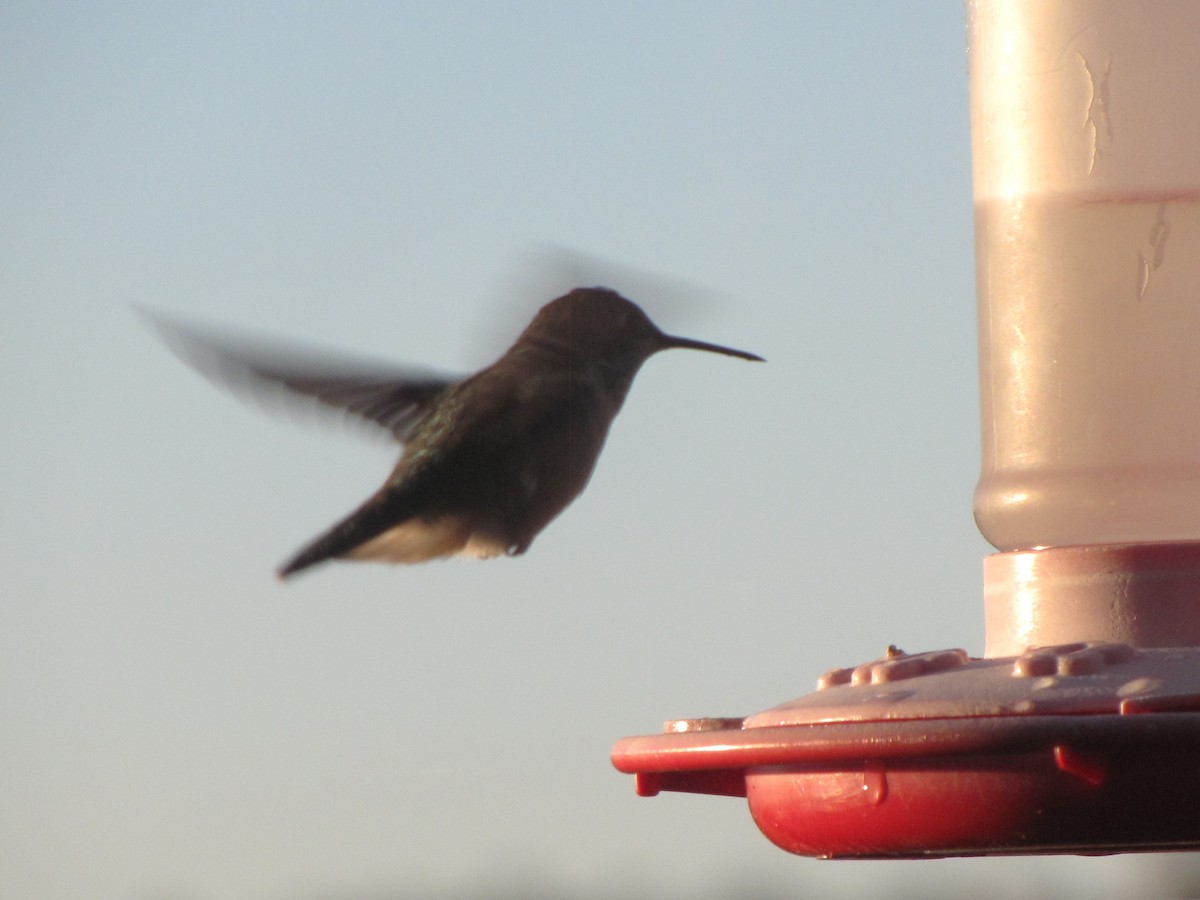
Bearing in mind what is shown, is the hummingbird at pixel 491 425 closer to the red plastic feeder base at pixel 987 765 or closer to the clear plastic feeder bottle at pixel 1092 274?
the clear plastic feeder bottle at pixel 1092 274

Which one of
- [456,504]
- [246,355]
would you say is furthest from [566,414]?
[246,355]

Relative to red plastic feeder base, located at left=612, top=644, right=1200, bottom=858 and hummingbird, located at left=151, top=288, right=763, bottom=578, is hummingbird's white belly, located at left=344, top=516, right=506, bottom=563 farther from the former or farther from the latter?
red plastic feeder base, located at left=612, top=644, right=1200, bottom=858

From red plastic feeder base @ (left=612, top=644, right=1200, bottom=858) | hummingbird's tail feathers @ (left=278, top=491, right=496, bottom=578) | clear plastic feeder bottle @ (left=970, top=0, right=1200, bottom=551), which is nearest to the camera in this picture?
red plastic feeder base @ (left=612, top=644, right=1200, bottom=858)

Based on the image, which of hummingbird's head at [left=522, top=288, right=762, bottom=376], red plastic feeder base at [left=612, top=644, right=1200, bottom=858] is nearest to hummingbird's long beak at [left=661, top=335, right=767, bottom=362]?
hummingbird's head at [left=522, top=288, right=762, bottom=376]

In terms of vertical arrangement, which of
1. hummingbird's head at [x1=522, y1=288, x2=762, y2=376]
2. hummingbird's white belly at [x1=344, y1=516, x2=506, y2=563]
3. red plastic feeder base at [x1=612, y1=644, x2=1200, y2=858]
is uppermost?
hummingbird's head at [x1=522, y1=288, x2=762, y2=376]

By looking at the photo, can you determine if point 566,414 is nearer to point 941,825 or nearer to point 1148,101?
point 1148,101

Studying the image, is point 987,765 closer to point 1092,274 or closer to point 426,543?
point 1092,274
